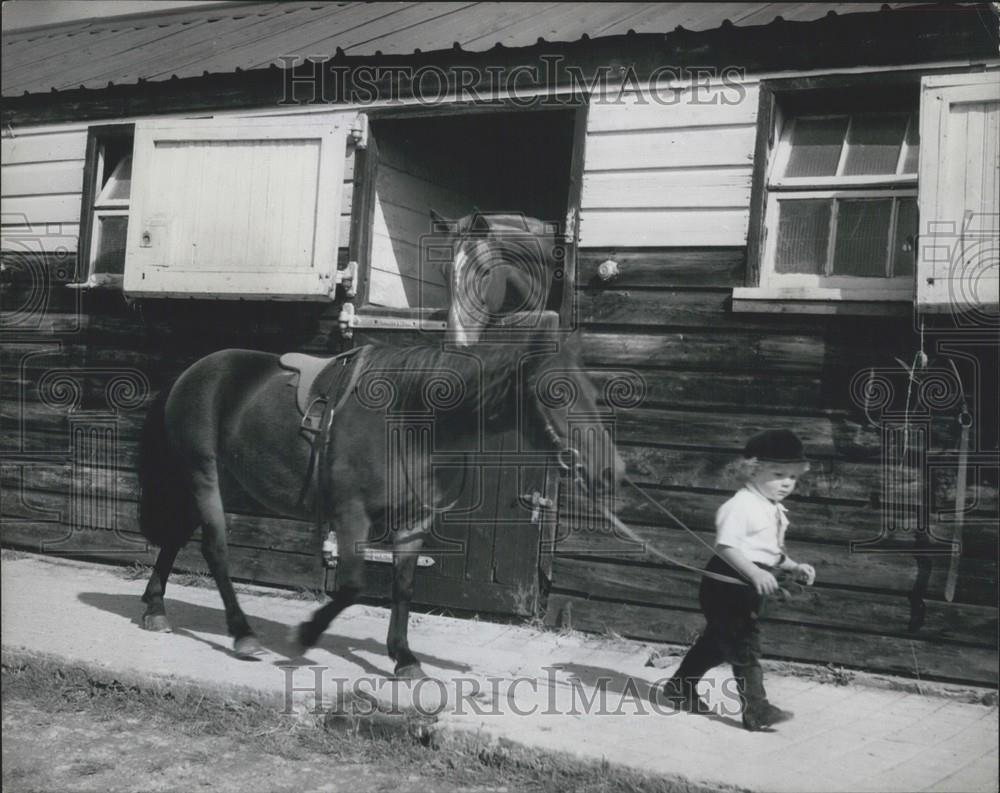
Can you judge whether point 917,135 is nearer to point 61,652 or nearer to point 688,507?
point 688,507

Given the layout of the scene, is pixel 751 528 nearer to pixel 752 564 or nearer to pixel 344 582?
pixel 752 564

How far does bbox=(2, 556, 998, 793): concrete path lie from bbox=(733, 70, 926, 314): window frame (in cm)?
169

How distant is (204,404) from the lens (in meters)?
3.96

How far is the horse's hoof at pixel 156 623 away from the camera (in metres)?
4.00

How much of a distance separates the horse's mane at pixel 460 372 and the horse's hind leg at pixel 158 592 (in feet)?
3.98

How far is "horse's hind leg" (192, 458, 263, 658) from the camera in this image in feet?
12.4

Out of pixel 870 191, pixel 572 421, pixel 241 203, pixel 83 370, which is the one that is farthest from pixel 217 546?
pixel 870 191

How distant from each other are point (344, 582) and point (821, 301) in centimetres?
242

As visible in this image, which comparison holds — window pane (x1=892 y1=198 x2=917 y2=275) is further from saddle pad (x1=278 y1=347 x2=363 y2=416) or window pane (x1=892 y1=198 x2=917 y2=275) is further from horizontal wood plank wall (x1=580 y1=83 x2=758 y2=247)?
saddle pad (x1=278 y1=347 x2=363 y2=416)

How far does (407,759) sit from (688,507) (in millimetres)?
1889

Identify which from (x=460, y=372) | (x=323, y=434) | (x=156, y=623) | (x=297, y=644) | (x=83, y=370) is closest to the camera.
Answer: (x=460, y=372)

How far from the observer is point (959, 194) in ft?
12.4

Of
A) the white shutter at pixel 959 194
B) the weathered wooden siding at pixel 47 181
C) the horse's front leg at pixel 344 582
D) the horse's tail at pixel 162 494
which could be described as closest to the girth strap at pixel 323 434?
the horse's front leg at pixel 344 582

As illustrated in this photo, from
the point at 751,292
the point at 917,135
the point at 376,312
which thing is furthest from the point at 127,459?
the point at 917,135
